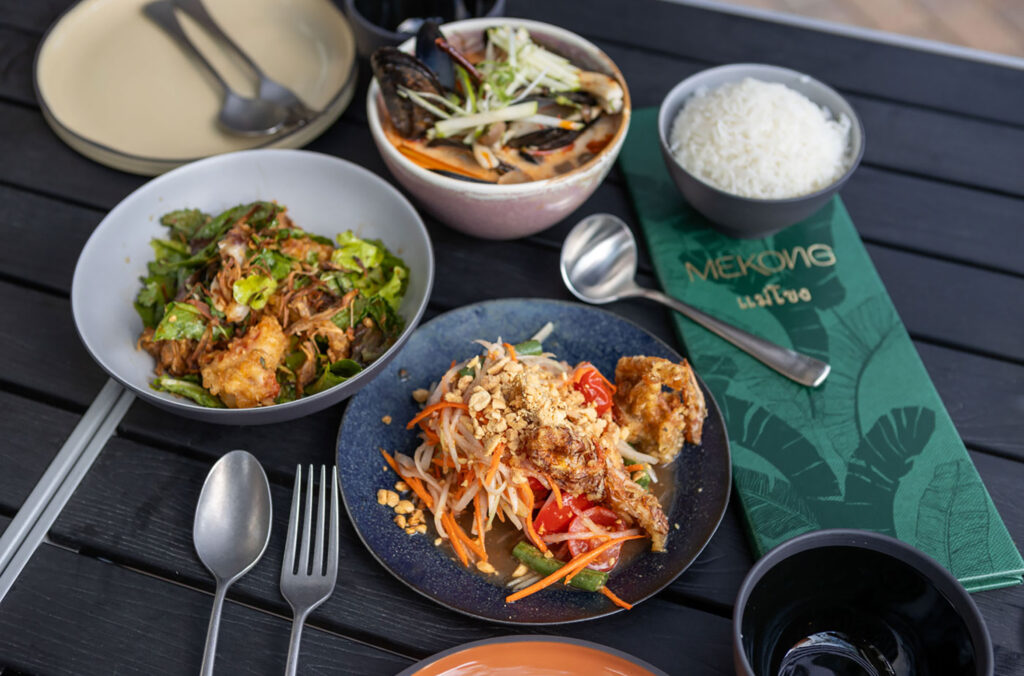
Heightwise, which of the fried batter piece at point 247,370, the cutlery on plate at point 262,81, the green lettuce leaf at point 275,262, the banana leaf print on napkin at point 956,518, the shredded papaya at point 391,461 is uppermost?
the cutlery on plate at point 262,81

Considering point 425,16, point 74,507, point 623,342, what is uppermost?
point 425,16

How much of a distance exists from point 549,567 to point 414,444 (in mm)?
417

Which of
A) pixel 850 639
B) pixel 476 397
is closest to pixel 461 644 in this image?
pixel 476 397

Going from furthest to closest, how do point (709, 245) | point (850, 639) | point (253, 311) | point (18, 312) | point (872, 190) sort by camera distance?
point (872, 190)
point (709, 245)
point (18, 312)
point (253, 311)
point (850, 639)

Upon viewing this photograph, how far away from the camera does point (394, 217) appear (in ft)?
6.24

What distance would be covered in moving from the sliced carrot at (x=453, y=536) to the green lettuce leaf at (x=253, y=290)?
652 mm

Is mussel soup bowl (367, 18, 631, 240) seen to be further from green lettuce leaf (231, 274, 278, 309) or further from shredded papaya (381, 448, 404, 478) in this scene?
shredded papaya (381, 448, 404, 478)

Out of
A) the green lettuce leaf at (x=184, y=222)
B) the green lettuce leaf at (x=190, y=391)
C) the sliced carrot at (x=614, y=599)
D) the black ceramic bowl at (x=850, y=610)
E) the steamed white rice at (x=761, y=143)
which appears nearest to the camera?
the black ceramic bowl at (x=850, y=610)

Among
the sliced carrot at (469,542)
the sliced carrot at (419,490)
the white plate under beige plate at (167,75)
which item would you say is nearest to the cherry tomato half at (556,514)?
the sliced carrot at (469,542)

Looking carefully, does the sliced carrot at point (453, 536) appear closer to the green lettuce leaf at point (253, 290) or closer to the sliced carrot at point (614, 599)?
the sliced carrot at point (614, 599)

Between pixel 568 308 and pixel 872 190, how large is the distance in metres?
1.10

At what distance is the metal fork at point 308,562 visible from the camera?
1.42m

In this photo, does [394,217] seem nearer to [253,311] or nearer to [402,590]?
[253,311]

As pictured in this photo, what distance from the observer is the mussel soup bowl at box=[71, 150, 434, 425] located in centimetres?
158
